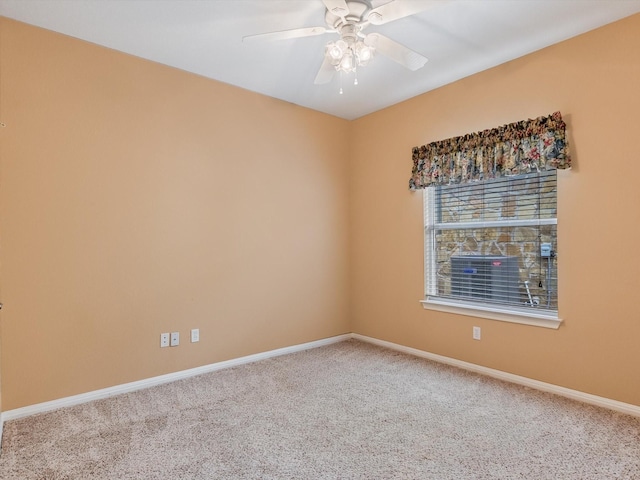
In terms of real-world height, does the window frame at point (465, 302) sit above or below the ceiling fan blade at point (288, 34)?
below

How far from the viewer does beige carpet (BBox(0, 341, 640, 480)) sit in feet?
6.24

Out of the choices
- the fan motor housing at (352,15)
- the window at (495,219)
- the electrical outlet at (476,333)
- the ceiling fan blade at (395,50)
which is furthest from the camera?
the electrical outlet at (476,333)

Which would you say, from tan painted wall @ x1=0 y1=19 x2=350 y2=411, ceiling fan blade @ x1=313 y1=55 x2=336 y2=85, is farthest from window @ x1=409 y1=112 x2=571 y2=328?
ceiling fan blade @ x1=313 y1=55 x2=336 y2=85

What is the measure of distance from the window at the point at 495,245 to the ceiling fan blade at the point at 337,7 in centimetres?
196

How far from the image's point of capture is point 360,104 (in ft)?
13.0

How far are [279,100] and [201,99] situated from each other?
849 mm

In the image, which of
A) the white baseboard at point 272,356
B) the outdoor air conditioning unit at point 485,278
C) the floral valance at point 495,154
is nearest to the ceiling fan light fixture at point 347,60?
the floral valance at point 495,154

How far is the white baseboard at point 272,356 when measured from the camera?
2.49 m

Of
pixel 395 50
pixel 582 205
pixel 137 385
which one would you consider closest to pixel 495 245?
pixel 582 205

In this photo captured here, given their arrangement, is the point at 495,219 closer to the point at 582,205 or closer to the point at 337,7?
the point at 582,205

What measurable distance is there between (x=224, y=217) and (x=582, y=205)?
9.52ft

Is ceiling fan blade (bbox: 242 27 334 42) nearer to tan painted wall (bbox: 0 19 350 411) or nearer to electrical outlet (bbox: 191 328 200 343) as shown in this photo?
tan painted wall (bbox: 0 19 350 411)

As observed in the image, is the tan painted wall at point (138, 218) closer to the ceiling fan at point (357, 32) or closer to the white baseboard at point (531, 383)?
the white baseboard at point (531, 383)

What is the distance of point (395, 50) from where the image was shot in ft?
7.48
